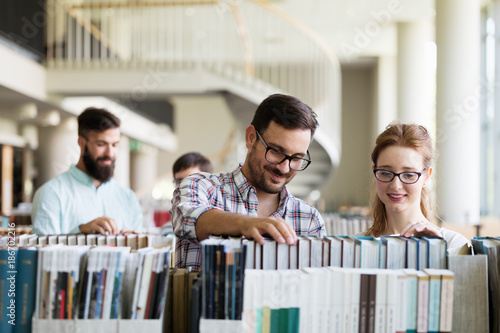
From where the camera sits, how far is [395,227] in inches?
71.4

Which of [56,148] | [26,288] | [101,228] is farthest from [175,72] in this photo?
[26,288]

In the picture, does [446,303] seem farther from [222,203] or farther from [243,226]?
[222,203]

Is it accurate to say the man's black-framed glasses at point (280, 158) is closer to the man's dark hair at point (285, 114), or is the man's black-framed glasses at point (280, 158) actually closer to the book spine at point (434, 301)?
the man's dark hair at point (285, 114)

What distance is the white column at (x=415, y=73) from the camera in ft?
33.6

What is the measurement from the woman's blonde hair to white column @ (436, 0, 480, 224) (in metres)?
4.66

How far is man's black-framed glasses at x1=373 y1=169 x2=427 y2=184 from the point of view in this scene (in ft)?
5.72

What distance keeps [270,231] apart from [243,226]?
76 millimetres

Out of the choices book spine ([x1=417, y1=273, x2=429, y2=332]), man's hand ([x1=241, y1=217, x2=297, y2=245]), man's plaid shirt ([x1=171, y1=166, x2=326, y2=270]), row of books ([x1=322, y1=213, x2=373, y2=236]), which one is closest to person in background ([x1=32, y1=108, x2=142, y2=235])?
man's plaid shirt ([x1=171, y1=166, x2=326, y2=270])

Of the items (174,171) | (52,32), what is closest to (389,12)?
(52,32)

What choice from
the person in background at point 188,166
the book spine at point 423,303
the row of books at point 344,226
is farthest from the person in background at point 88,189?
the row of books at point 344,226

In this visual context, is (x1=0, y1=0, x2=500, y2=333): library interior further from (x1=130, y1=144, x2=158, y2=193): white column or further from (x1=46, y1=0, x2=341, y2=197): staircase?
(x1=130, y1=144, x2=158, y2=193): white column

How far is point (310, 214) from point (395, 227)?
341mm

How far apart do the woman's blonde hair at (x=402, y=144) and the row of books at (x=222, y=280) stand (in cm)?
87

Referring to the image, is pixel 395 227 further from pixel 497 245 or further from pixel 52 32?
pixel 52 32
